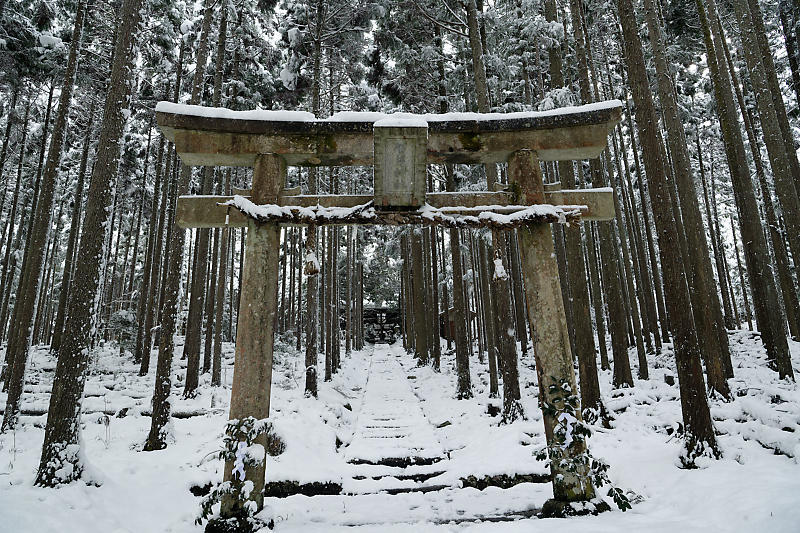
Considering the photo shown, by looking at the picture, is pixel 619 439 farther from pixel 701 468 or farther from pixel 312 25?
pixel 312 25

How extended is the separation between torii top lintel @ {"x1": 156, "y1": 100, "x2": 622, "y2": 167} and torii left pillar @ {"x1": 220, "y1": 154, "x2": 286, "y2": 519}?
13.4 inches

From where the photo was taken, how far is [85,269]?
233 inches

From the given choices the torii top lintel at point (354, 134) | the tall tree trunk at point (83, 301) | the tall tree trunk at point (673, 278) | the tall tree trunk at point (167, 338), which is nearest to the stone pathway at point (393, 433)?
the tall tree trunk at point (167, 338)

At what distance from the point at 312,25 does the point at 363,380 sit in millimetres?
14883

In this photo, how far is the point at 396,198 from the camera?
5.18 m

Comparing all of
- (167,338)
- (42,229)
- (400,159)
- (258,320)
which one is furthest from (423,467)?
(42,229)

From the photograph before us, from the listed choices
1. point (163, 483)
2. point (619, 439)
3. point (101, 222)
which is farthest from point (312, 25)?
point (619, 439)

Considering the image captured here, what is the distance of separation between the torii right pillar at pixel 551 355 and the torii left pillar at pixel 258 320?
3.27 m

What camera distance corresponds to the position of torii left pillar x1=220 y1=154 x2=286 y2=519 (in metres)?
4.94

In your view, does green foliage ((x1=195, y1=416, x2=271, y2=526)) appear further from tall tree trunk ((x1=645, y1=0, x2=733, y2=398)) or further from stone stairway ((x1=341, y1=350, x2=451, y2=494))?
tall tree trunk ((x1=645, y1=0, x2=733, y2=398))

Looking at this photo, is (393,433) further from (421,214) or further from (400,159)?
(400,159)

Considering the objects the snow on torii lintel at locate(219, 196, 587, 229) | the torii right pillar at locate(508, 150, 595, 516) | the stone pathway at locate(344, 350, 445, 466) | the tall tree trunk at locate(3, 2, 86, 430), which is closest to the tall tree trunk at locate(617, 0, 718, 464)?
the snow on torii lintel at locate(219, 196, 587, 229)

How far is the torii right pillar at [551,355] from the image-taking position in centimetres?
481

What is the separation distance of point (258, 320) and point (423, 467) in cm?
421
